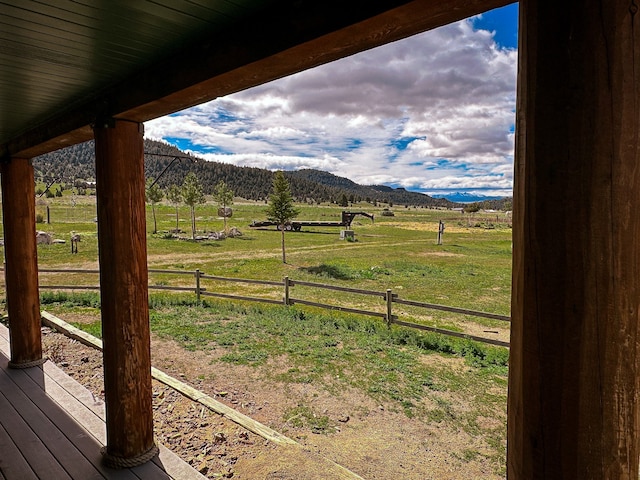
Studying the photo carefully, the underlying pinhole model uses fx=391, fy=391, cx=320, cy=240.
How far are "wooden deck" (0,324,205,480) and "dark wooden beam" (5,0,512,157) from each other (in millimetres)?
2392

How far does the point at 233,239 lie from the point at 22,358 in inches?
922

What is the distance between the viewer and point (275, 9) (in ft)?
4.87

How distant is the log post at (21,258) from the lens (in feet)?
13.4

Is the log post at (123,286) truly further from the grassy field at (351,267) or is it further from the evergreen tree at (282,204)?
the evergreen tree at (282,204)

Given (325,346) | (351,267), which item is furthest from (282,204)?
(325,346)

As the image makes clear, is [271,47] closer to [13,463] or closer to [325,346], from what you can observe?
[13,463]

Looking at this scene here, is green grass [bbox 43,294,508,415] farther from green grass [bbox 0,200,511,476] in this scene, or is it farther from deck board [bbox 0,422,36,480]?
deck board [bbox 0,422,36,480]

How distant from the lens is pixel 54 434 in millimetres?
3139

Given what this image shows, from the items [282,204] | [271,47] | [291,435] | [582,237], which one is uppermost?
[282,204]

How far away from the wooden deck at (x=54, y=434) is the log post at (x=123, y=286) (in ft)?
0.49

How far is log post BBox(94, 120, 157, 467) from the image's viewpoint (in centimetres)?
258

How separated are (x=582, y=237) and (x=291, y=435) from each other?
151 inches

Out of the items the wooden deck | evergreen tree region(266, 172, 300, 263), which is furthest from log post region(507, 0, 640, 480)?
evergreen tree region(266, 172, 300, 263)

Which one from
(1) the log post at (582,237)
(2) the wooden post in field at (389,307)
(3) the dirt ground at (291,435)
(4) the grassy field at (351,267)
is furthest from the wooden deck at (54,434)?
(4) the grassy field at (351,267)
